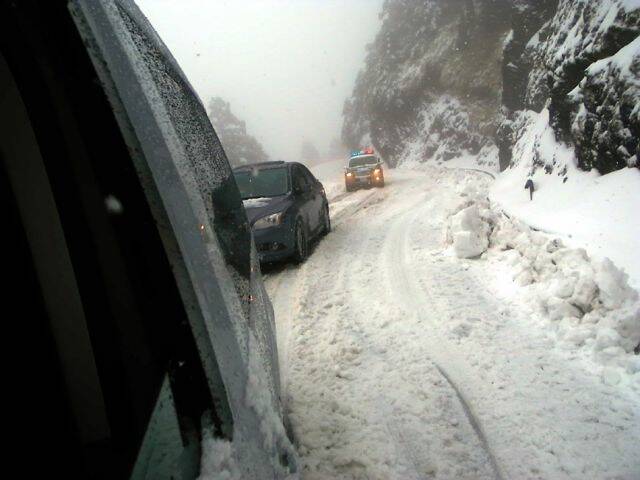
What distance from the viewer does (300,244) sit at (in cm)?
675

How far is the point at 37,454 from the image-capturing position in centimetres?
116

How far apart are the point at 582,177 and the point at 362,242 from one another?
4.14 meters

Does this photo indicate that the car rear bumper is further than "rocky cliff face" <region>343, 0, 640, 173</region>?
Yes

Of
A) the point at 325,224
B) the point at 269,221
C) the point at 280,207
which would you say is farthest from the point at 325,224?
the point at 269,221

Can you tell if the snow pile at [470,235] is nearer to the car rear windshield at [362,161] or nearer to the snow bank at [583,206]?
the snow bank at [583,206]

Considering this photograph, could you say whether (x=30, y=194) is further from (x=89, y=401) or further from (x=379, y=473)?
(x=379, y=473)

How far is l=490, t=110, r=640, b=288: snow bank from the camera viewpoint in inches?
169

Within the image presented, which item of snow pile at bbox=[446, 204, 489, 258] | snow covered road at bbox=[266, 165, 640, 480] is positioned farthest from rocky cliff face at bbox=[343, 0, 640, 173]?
snow covered road at bbox=[266, 165, 640, 480]

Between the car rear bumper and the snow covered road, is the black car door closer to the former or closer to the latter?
the snow covered road

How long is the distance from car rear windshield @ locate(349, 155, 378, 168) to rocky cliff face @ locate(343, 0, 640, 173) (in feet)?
20.7

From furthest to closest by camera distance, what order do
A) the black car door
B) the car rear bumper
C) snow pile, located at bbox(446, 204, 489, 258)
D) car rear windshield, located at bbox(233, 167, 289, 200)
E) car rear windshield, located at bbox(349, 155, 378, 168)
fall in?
car rear windshield, located at bbox(349, 155, 378, 168) → the car rear bumper → the black car door → car rear windshield, located at bbox(233, 167, 289, 200) → snow pile, located at bbox(446, 204, 489, 258)

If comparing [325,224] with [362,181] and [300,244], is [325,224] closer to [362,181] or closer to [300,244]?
[300,244]

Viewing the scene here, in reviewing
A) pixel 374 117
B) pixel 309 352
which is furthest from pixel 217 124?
pixel 309 352

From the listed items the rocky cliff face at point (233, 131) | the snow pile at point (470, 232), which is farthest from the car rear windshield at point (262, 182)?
the rocky cliff face at point (233, 131)
